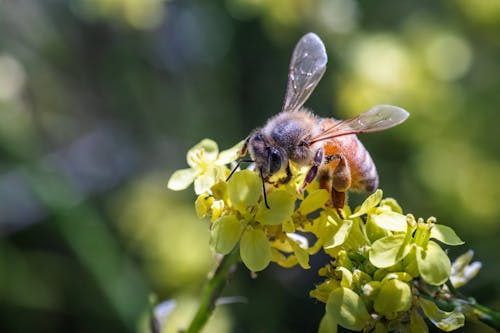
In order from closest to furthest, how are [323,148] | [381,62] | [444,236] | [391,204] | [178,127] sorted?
1. [444,236]
2. [391,204]
3. [323,148]
4. [381,62]
5. [178,127]

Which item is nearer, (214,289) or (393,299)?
(393,299)

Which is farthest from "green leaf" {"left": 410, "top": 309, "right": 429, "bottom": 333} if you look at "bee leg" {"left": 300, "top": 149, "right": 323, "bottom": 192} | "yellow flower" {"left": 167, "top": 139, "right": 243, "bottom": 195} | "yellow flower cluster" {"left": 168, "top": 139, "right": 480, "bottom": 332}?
"yellow flower" {"left": 167, "top": 139, "right": 243, "bottom": 195}

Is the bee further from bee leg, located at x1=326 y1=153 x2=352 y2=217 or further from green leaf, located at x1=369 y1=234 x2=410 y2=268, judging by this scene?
green leaf, located at x1=369 y1=234 x2=410 y2=268

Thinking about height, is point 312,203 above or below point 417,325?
above

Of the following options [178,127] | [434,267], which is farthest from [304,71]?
[178,127]

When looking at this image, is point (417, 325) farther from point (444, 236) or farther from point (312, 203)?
point (312, 203)

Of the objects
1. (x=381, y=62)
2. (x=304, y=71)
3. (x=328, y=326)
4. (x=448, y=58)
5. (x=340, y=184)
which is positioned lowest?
(x=448, y=58)

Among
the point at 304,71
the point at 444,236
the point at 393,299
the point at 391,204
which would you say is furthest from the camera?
the point at 304,71
